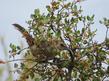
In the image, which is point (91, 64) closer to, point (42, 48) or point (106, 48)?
point (106, 48)

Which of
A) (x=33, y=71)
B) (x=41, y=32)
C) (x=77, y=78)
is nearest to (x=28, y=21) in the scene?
(x=41, y=32)

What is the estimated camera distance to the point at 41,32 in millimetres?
1851

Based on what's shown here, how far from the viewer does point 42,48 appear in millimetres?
1760

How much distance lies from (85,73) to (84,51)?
0.11 m

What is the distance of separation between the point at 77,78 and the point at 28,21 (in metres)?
0.39

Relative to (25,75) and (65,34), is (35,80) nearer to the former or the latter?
(25,75)

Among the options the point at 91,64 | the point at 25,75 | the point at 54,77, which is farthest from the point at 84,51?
the point at 25,75

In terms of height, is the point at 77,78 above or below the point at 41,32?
below

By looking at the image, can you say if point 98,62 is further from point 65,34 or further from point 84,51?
point 65,34

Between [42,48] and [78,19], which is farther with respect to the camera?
[78,19]

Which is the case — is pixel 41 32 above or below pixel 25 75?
above

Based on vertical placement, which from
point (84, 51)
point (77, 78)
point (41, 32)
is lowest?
point (77, 78)

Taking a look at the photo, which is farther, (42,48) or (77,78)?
(77,78)

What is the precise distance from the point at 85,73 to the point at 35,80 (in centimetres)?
26
